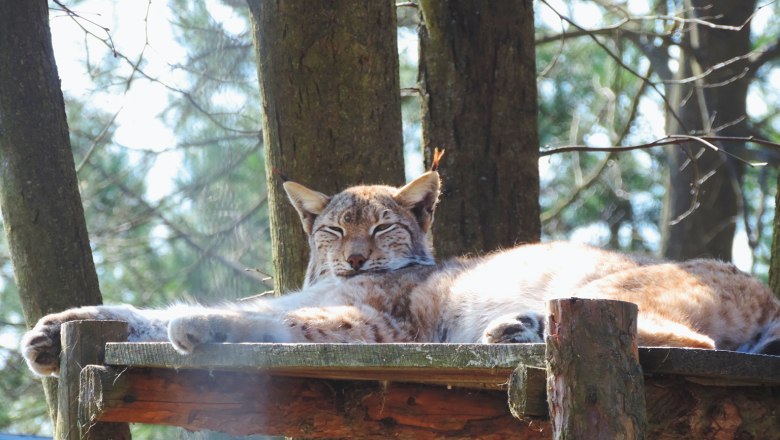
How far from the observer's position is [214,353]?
3.11m

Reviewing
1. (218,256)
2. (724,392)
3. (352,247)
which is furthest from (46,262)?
(724,392)

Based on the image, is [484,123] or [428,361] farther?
[484,123]

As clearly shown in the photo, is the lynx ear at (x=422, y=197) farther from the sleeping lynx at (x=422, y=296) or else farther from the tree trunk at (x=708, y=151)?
the tree trunk at (x=708, y=151)

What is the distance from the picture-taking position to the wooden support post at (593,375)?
253 centimetres

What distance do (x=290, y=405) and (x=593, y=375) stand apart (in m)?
1.28

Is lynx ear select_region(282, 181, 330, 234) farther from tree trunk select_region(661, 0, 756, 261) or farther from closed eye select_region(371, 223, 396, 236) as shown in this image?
tree trunk select_region(661, 0, 756, 261)

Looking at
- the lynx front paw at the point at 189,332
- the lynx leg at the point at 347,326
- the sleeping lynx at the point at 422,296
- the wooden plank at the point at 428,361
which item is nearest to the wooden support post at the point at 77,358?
the sleeping lynx at the point at 422,296

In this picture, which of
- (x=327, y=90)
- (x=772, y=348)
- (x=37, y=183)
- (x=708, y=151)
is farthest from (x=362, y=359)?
(x=708, y=151)

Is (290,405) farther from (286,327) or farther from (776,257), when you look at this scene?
(776,257)

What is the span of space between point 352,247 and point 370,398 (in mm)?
1469

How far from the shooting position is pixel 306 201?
493 centimetres

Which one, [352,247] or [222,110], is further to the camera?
[352,247]

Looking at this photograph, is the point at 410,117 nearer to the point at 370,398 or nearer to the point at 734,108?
the point at 734,108

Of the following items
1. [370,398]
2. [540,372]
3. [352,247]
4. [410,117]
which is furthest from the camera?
[410,117]
